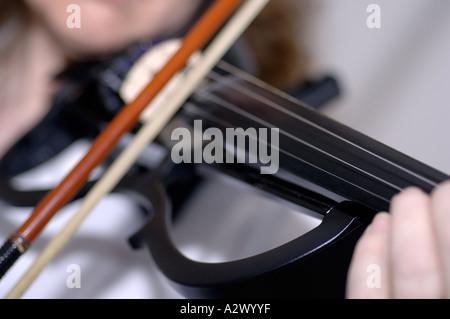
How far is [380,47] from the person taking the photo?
2.30ft

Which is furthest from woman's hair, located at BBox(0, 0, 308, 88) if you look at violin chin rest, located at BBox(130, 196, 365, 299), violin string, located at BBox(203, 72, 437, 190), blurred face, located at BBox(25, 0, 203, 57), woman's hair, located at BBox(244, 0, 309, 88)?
violin chin rest, located at BBox(130, 196, 365, 299)

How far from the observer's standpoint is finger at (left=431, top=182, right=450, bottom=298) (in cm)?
24

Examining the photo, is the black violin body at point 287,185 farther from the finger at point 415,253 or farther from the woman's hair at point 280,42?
the woman's hair at point 280,42

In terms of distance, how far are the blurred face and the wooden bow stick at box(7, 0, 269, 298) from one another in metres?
0.17

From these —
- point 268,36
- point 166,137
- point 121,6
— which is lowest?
point 166,137

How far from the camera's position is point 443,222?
253mm

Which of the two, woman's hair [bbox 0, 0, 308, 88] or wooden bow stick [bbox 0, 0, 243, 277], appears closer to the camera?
wooden bow stick [bbox 0, 0, 243, 277]

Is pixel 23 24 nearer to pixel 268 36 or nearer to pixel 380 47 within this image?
pixel 268 36

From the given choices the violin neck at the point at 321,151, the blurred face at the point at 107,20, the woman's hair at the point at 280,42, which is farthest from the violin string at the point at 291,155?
the woman's hair at the point at 280,42

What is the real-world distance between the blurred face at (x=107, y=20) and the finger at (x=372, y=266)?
1.27 feet

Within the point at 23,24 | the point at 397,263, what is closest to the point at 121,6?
the point at 23,24

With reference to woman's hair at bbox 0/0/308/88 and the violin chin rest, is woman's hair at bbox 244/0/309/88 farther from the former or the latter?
the violin chin rest

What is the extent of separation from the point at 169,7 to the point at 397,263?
0.44 m

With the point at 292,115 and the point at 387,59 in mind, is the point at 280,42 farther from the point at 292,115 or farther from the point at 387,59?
the point at 292,115
